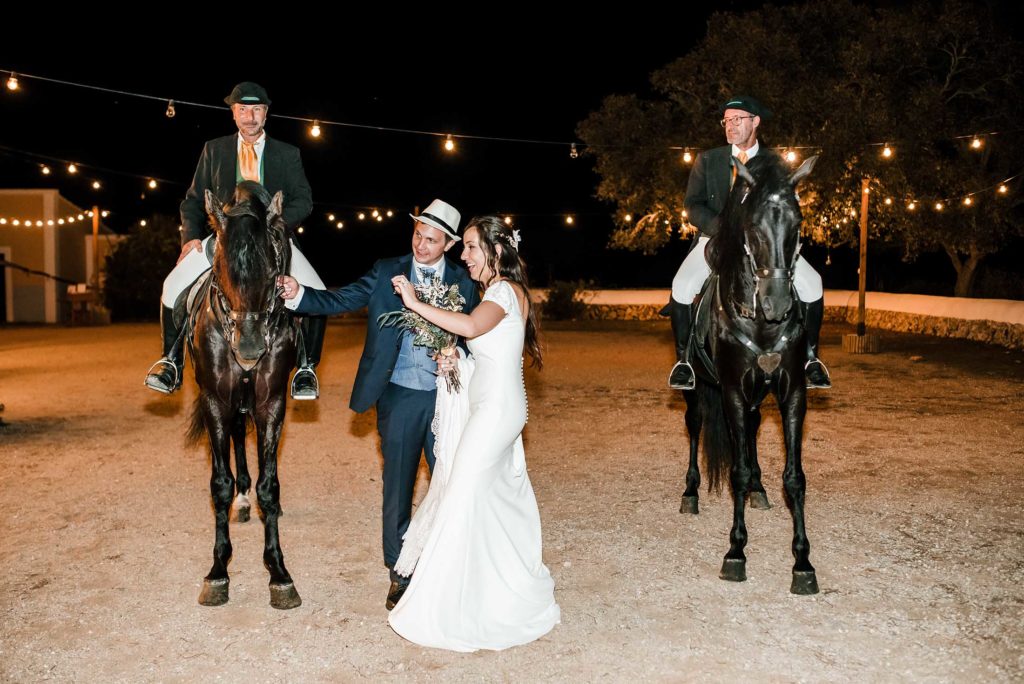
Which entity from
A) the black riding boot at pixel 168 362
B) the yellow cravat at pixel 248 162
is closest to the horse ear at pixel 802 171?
the yellow cravat at pixel 248 162

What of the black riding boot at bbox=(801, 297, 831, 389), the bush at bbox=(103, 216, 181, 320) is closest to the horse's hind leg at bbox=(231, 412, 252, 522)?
the black riding boot at bbox=(801, 297, 831, 389)

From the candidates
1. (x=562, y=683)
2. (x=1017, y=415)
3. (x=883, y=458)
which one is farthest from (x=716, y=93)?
(x=562, y=683)

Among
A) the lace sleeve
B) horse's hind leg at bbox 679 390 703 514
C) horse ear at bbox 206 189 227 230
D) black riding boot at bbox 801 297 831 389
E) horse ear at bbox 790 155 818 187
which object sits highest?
horse ear at bbox 790 155 818 187

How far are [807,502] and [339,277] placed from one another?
142 feet

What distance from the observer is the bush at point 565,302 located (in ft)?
108

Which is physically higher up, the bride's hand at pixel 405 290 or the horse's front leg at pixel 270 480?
the bride's hand at pixel 405 290

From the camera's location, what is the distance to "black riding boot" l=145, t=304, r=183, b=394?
19.4 ft

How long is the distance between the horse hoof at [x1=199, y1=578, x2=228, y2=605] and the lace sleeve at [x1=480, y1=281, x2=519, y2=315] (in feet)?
7.86

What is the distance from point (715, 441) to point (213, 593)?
4113 millimetres

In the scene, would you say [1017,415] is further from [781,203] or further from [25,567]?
[25,567]

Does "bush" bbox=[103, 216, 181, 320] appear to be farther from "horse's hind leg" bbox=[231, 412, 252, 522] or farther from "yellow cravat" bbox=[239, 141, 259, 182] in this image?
"yellow cravat" bbox=[239, 141, 259, 182]

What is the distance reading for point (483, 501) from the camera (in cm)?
470

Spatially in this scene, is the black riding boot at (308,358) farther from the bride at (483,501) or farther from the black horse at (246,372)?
the bride at (483,501)

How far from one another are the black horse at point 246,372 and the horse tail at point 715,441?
3.54 metres
